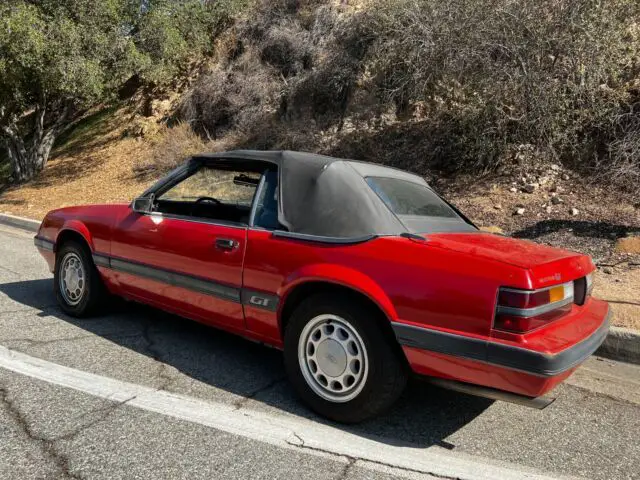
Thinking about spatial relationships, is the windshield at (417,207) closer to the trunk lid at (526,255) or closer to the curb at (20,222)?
the trunk lid at (526,255)

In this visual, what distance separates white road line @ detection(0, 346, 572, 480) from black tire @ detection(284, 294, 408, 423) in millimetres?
119

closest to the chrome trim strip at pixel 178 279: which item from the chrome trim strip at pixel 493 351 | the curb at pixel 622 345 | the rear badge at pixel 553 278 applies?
the chrome trim strip at pixel 493 351

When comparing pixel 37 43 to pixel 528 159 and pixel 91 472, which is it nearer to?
pixel 528 159

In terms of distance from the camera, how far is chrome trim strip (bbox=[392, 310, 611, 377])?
2.57 meters

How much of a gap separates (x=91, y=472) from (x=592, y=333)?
2.65m

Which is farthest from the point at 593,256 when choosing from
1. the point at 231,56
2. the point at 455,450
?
the point at 231,56

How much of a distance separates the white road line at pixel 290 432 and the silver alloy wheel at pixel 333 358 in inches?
8.6

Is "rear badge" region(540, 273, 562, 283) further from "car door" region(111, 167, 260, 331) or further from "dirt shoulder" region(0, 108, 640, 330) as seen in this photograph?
"dirt shoulder" region(0, 108, 640, 330)

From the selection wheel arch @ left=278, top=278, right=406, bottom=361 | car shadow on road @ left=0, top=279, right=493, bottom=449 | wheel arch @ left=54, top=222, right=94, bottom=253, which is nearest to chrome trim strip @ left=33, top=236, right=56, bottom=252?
wheel arch @ left=54, top=222, right=94, bottom=253

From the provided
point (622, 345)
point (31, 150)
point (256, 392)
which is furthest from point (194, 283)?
point (31, 150)

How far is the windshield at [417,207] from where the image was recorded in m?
3.44

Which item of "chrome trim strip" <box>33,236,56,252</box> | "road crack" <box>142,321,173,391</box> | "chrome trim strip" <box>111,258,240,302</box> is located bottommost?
"road crack" <box>142,321,173,391</box>

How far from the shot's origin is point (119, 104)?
73.3 ft

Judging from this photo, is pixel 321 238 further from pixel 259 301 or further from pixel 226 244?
pixel 226 244
